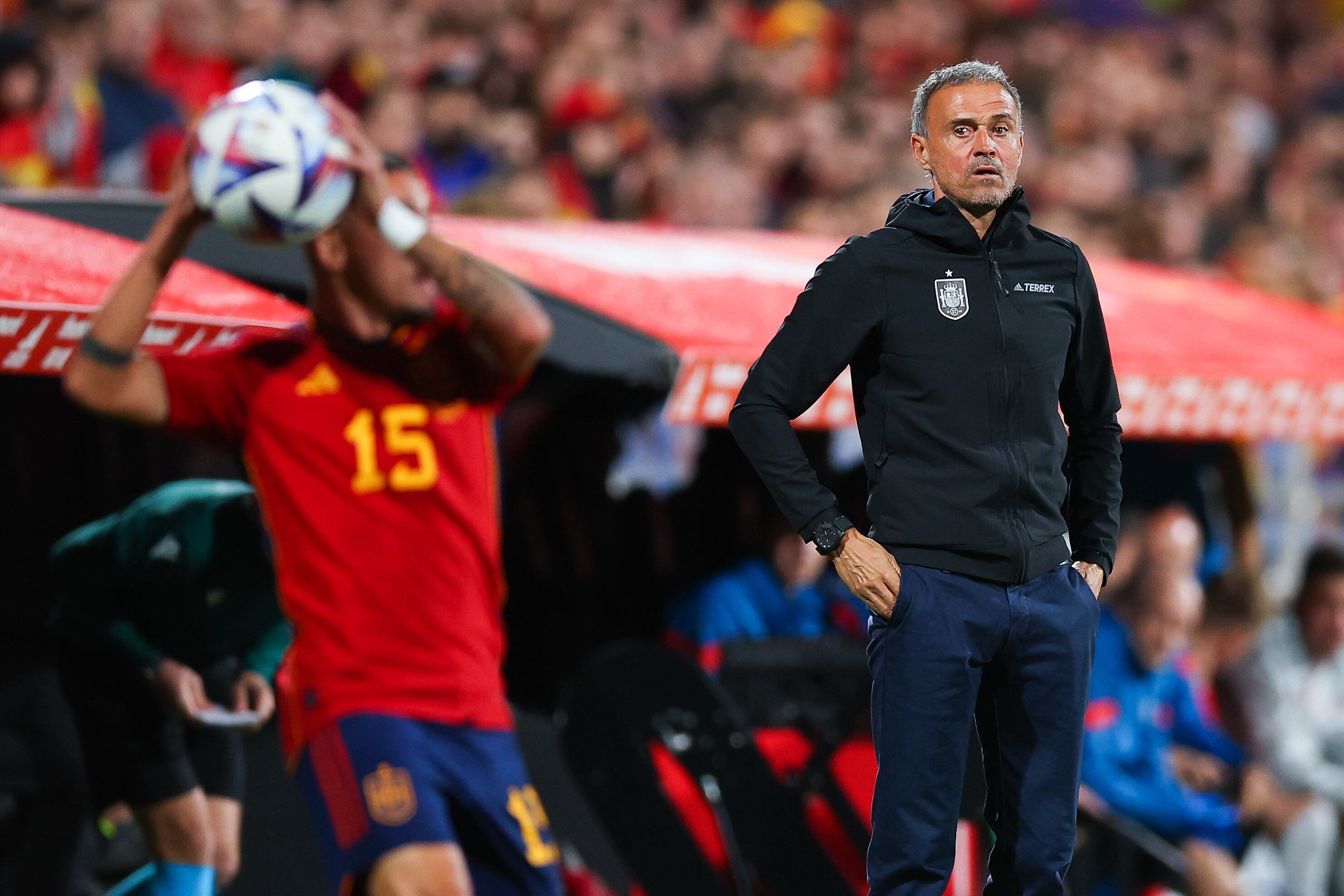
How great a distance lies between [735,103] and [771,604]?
5.17 metres

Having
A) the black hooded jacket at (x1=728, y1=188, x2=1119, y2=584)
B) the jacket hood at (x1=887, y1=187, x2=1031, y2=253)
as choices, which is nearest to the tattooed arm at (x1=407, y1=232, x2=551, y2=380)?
the black hooded jacket at (x1=728, y1=188, x2=1119, y2=584)

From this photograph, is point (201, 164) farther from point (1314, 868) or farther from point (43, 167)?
point (1314, 868)

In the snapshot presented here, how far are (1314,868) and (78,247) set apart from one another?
477 cm

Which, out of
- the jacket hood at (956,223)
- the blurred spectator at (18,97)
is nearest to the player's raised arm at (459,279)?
the jacket hood at (956,223)

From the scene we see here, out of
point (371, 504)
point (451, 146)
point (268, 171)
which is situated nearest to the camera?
point (268, 171)

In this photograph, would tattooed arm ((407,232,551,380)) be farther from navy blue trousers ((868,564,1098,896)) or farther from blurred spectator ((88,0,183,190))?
blurred spectator ((88,0,183,190))

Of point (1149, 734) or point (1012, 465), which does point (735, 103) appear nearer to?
point (1149, 734)

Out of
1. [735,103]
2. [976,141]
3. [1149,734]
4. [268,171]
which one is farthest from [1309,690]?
[735,103]

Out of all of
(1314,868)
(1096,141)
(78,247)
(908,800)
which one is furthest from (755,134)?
(908,800)

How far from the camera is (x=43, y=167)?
678 cm

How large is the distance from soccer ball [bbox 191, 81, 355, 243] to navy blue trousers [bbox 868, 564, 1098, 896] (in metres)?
1.26

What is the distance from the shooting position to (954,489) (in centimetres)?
285

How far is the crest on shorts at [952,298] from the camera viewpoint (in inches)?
113

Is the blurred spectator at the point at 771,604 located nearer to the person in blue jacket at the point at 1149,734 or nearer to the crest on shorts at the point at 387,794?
the person in blue jacket at the point at 1149,734
